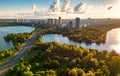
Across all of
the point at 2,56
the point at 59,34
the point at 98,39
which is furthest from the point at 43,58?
the point at 59,34

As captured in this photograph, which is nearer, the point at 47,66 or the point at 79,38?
the point at 47,66

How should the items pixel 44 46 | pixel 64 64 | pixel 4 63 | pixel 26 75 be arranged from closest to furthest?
pixel 26 75 → pixel 64 64 → pixel 4 63 → pixel 44 46

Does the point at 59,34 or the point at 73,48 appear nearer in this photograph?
the point at 73,48

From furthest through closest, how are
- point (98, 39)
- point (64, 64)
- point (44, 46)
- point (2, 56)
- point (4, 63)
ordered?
point (98, 39), point (44, 46), point (2, 56), point (4, 63), point (64, 64)

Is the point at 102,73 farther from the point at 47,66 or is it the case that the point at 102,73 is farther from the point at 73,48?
the point at 73,48

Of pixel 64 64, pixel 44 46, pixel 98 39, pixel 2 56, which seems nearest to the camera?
pixel 64 64

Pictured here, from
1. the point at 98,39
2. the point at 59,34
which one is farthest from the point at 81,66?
the point at 59,34

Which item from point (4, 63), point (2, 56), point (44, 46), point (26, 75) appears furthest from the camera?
point (44, 46)

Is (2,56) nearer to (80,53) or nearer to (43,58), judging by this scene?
(43,58)

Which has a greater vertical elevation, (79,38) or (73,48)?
(73,48)
